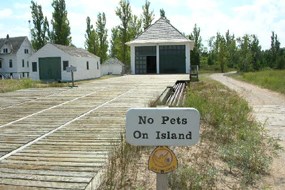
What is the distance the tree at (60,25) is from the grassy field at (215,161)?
1752 inches

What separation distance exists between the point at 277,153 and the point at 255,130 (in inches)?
54.7

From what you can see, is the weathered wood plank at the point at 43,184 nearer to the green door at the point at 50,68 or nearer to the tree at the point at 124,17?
the green door at the point at 50,68

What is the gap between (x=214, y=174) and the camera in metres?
5.01

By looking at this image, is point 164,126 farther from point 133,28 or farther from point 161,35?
point 133,28

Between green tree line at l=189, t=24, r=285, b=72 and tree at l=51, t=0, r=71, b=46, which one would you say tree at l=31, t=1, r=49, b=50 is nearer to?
tree at l=51, t=0, r=71, b=46

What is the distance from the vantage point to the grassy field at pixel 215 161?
4672mm

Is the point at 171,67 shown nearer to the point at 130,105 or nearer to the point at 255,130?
the point at 130,105

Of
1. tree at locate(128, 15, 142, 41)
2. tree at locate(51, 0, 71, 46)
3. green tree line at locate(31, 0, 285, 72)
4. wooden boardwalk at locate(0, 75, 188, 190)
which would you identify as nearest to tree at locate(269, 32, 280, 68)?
green tree line at locate(31, 0, 285, 72)

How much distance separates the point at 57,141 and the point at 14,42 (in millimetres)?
54567

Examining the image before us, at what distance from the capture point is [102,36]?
58.5 m

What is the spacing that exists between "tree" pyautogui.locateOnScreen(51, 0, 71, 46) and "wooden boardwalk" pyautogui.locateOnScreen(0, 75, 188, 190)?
1573 inches

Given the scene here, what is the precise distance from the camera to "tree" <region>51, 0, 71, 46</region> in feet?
164

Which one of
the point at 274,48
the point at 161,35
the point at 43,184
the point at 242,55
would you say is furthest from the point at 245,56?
the point at 43,184

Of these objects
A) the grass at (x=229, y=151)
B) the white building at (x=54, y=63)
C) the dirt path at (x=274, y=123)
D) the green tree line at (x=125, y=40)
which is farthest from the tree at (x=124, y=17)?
the grass at (x=229, y=151)
